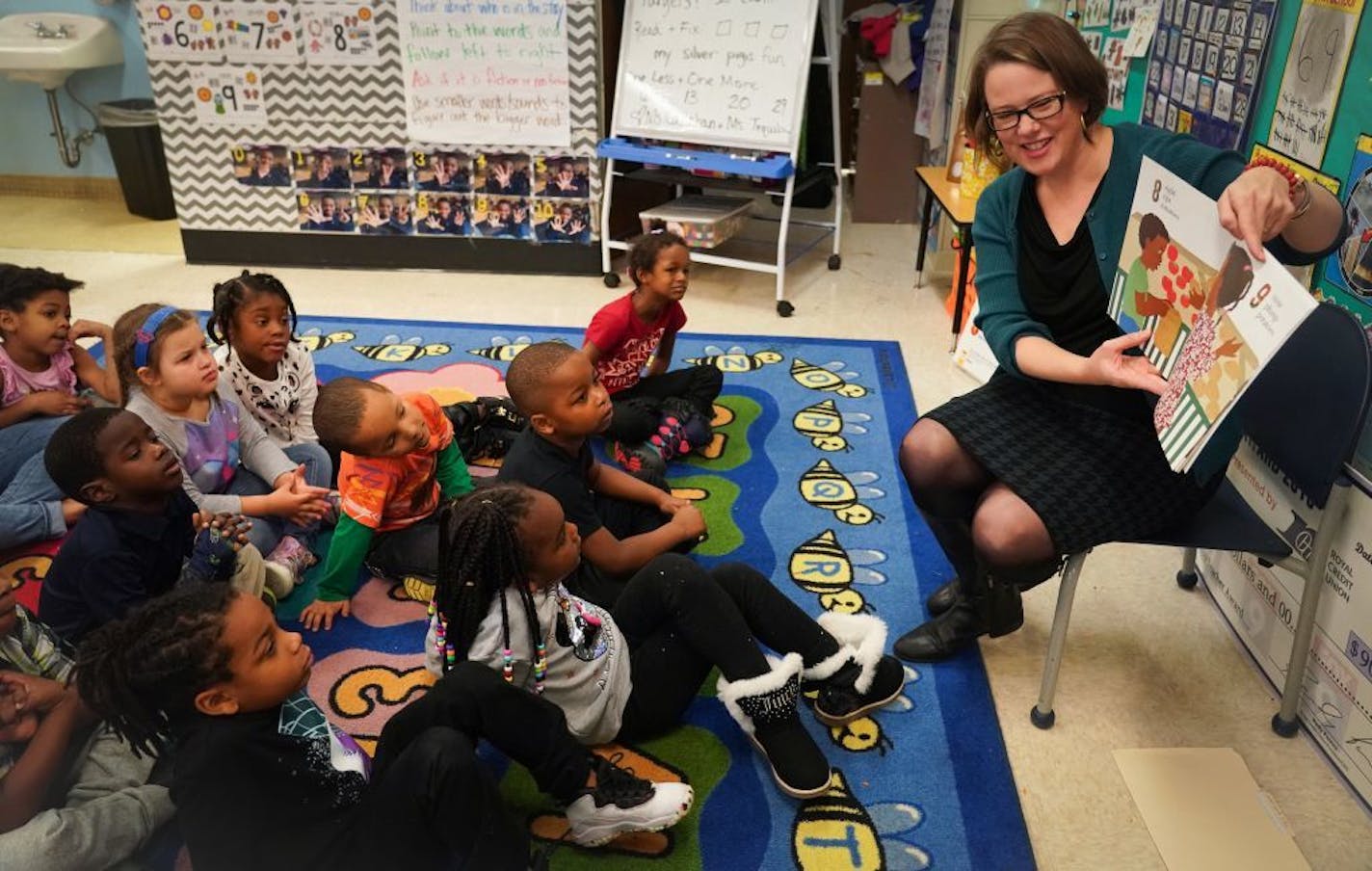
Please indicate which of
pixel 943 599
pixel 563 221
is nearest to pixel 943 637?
pixel 943 599

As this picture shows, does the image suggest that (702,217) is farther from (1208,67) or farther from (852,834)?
(852,834)

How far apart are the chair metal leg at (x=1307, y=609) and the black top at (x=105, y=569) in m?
1.92

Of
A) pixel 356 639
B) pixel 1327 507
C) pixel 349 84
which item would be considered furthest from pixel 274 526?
pixel 349 84

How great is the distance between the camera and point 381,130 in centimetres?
381

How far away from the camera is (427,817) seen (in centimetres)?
119

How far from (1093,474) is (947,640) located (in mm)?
440

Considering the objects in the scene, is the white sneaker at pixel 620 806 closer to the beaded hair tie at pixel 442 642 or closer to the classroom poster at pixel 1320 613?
the beaded hair tie at pixel 442 642

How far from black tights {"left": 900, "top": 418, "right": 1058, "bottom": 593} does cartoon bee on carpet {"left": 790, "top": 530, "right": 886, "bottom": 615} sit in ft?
0.75

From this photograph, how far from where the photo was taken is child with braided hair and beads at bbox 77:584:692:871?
110 cm

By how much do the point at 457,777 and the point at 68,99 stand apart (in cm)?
505

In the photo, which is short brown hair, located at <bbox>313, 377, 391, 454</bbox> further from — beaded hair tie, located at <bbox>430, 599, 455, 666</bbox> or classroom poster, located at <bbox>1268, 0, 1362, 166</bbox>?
classroom poster, located at <bbox>1268, 0, 1362, 166</bbox>

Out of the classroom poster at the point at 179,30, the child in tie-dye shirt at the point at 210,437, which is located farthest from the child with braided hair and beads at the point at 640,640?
the classroom poster at the point at 179,30

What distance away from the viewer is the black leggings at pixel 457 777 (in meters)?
1.18

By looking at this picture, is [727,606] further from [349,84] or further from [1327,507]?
[349,84]
